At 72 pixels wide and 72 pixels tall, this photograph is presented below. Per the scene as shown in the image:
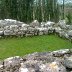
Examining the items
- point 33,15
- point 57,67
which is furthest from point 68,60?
point 33,15

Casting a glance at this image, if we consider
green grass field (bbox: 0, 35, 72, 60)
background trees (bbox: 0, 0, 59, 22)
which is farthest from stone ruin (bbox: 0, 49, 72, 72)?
background trees (bbox: 0, 0, 59, 22)

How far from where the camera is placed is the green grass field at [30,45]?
510 inches

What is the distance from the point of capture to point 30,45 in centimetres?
1448

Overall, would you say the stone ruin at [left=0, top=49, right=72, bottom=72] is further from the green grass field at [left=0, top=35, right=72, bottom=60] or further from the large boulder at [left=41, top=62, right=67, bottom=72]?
the green grass field at [left=0, top=35, right=72, bottom=60]

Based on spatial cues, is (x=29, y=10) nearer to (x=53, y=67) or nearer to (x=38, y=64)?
(x=38, y=64)

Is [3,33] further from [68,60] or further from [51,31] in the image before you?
[68,60]

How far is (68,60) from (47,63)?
2.38 ft

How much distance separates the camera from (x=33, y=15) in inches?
1654

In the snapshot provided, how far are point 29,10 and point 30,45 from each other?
26778 millimetres

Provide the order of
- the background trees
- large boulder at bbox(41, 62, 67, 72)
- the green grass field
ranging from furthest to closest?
the background trees < the green grass field < large boulder at bbox(41, 62, 67, 72)

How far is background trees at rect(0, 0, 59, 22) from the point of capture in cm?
3844

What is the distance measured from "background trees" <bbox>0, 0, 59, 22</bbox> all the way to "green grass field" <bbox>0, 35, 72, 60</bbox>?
2240 centimetres

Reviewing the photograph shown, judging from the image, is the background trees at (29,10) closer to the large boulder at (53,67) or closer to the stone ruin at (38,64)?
the stone ruin at (38,64)

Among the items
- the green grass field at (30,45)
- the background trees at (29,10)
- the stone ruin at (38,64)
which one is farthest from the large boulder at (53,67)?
the background trees at (29,10)
